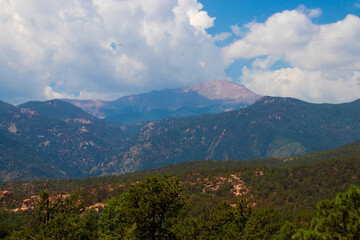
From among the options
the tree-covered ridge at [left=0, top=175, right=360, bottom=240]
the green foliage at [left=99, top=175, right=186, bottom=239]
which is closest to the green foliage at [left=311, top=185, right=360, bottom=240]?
the tree-covered ridge at [left=0, top=175, right=360, bottom=240]

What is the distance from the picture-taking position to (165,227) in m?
43.3

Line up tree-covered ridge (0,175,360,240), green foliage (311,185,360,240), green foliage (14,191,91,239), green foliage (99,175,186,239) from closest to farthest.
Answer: green foliage (311,185,360,240) < green foliage (14,191,91,239) < tree-covered ridge (0,175,360,240) < green foliage (99,175,186,239)

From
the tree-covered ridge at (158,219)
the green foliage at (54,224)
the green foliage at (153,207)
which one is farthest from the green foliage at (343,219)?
the green foliage at (54,224)

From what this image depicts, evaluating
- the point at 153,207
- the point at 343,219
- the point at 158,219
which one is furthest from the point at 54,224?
the point at 343,219

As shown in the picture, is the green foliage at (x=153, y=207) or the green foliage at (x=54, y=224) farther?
the green foliage at (x=153, y=207)

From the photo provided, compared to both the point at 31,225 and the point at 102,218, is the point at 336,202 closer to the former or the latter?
the point at 31,225

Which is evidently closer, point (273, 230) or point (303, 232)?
point (303, 232)

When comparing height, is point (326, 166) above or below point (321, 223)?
below

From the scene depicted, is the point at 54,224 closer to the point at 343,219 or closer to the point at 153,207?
the point at 153,207

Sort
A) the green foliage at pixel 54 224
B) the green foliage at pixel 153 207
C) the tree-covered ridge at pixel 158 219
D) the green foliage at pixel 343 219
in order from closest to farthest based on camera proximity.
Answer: the green foliage at pixel 343 219 → the green foliage at pixel 54 224 → the tree-covered ridge at pixel 158 219 → the green foliage at pixel 153 207

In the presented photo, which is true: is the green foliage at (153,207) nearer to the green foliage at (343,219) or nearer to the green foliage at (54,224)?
the green foliage at (54,224)

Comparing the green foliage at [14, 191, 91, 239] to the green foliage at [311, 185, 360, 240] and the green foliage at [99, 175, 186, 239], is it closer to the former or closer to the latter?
the green foliage at [99, 175, 186, 239]

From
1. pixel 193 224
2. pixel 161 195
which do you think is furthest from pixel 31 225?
pixel 193 224

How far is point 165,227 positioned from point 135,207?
20.5 feet
